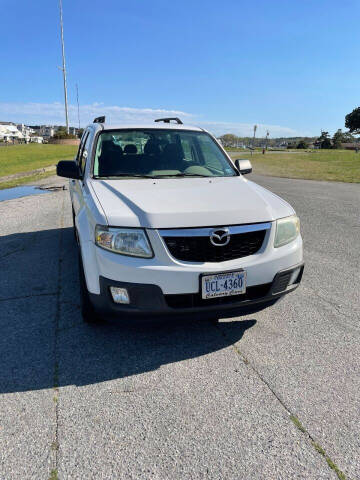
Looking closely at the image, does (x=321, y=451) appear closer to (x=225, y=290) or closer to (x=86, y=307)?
(x=225, y=290)

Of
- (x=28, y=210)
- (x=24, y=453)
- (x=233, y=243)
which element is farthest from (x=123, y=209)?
(x=28, y=210)

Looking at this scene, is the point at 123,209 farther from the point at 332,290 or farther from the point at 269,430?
the point at 332,290

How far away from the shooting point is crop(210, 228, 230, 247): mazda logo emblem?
267cm

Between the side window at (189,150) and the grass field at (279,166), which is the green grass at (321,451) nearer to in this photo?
the side window at (189,150)

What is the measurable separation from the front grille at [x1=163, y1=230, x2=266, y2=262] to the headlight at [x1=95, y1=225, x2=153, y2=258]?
0.16 metres

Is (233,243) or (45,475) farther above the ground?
(233,243)

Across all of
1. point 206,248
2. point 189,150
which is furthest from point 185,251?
point 189,150

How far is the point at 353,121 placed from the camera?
87562 mm

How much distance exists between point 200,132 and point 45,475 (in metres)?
3.93

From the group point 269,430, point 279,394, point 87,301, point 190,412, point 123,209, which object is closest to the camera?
point 269,430

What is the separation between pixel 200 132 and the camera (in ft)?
15.4

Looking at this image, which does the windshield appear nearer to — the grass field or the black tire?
the black tire

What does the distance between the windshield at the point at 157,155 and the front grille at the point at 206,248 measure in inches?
55.5

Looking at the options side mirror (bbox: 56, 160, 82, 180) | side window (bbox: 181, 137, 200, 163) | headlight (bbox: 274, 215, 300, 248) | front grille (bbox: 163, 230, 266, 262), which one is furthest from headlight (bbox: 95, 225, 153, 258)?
side window (bbox: 181, 137, 200, 163)
